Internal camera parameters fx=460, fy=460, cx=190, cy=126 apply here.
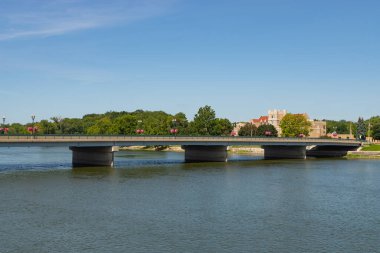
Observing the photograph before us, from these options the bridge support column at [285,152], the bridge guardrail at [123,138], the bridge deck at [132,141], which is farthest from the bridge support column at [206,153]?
the bridge support column at [285,152]

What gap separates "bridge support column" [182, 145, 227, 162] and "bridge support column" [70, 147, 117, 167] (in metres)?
28.3

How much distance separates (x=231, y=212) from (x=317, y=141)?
293 feet

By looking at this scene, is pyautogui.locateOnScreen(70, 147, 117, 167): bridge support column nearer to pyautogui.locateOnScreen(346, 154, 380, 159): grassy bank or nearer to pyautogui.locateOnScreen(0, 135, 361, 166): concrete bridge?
pyautogui.locateOnScreen(0, 135, 361, 166): concrete bridge

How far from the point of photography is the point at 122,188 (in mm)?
59750

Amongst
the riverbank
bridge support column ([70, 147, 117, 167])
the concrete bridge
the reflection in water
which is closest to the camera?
the reflection in water

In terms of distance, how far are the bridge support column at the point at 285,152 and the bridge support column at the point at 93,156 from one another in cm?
5496

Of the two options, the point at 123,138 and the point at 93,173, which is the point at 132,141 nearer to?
the point at 123,138

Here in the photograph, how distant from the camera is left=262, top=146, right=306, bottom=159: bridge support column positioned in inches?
5059

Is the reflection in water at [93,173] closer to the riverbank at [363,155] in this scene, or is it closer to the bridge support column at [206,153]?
the bridge support column at [206,153]

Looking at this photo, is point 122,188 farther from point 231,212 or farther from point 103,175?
point 231,212

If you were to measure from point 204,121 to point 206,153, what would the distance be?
7087 centimetres

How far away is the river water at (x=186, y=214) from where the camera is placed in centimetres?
3272

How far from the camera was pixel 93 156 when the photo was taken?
3698 inches

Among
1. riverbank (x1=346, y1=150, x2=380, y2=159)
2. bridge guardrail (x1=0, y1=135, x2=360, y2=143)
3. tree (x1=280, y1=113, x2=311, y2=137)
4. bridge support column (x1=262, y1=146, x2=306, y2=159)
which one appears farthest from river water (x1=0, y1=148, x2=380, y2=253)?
tree (x1=280, y1=113, x2=311, y2=137)
